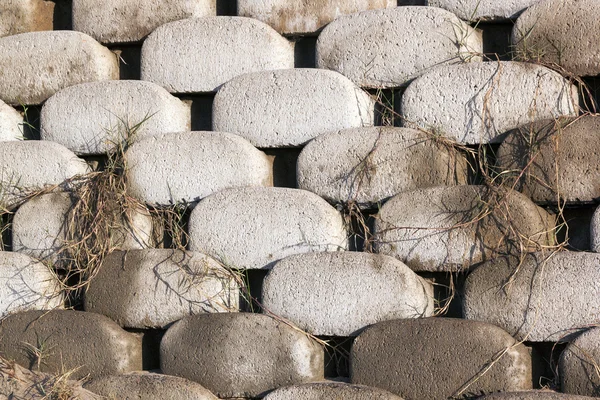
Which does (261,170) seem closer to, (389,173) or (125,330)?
(389,173)

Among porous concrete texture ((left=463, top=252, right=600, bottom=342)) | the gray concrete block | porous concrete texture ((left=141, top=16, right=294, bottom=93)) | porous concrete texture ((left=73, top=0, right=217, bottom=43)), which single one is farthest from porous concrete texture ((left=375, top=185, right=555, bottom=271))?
porous concrete texture ((left=73, top=0, right=217, bottom=43))

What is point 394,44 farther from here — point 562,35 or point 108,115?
point 108,115

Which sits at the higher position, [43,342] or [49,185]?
[49,185]

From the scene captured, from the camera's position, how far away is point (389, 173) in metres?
2.00

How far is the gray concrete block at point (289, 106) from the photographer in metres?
2.07

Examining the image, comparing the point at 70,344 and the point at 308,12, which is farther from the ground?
the point at 308,12

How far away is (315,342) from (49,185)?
0.70 m

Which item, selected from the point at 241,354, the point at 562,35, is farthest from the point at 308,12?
the point at 241,354

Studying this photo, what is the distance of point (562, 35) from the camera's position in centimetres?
200

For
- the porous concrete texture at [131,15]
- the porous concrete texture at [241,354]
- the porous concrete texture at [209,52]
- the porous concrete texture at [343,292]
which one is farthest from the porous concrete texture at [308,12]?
the porous concrete texture at [241,354]

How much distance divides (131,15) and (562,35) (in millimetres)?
961

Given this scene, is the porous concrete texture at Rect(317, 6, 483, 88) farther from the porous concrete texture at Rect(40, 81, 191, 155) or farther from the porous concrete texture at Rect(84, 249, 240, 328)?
the porous concrete texture at Rect(84, 249, 240, 328)

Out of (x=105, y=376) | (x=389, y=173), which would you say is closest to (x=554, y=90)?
(x=389, y=173)

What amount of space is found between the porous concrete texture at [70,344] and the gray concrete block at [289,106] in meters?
0.49
